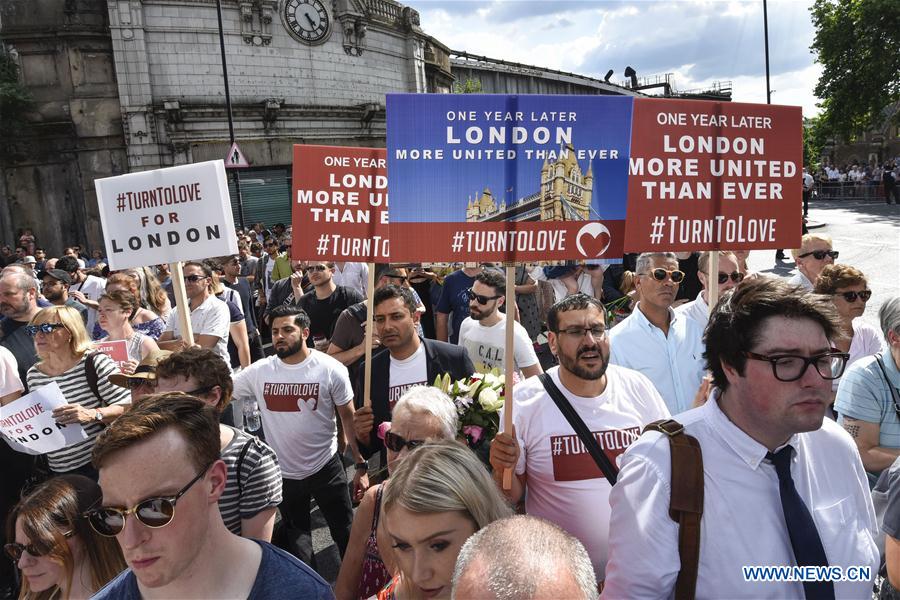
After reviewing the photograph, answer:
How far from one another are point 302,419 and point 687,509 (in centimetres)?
295

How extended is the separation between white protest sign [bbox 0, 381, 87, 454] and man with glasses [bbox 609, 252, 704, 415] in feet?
11.1

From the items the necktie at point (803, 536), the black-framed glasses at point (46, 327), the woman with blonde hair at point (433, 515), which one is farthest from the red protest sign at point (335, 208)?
the necktie at point (803, 536)

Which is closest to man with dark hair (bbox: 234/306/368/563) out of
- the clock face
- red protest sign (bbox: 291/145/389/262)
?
red protest sign (bbox: 291/145/389/262)

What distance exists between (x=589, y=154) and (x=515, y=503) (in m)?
1.78

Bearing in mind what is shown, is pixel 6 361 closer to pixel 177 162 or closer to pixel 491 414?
pixel 491 414

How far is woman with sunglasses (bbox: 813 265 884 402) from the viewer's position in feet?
13.6

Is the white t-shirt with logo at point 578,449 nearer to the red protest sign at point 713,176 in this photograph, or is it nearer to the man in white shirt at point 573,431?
the man in white shirt at point 573,431

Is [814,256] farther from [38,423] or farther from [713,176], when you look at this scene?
[38,423]

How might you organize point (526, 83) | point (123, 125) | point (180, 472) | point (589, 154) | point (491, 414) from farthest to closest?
point (526, 83)
point (123, 125)
point (491, 414)
point (589, 154)
point (180, 472)

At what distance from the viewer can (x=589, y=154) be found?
10.6 feet

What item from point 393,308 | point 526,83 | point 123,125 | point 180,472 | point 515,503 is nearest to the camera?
point 180,472

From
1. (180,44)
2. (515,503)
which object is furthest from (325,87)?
(515,503)

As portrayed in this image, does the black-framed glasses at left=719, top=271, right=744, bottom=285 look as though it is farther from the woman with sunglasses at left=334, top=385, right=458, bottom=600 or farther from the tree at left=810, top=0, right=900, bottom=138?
the tree at left=810, top=0, right=900, bottom=138

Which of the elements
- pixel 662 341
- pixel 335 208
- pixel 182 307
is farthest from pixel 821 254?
pixel 182 307
